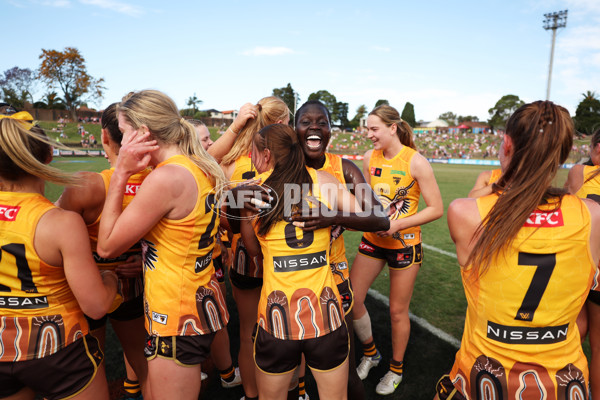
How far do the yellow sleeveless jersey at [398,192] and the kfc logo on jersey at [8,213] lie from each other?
9.40 feet

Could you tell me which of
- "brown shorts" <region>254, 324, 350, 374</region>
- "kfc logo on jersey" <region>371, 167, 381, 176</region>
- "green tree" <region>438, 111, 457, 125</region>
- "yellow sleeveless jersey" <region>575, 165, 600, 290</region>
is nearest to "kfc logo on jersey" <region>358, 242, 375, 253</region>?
"kfc logo on jersey" <region>371, 167, 381, 176</region>

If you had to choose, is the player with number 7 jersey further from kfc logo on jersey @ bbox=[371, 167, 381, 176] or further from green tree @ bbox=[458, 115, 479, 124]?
green tree @ bbox=[458, 115, 479, 124]

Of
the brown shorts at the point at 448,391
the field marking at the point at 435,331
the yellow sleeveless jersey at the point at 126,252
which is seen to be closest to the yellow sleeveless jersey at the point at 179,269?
the yellow sleeveless jersey at the point at 126,252

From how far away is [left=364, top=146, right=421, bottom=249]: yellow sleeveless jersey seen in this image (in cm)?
343

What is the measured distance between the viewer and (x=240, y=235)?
9.72 feet

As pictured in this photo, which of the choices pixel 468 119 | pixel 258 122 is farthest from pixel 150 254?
pixel 468 119

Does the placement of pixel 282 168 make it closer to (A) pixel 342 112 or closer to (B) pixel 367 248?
(B) pixel 367 248

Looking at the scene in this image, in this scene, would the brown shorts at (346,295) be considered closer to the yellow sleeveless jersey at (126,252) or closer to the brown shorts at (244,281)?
the brown shorts at (244,281)

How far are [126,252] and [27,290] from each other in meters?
0.79

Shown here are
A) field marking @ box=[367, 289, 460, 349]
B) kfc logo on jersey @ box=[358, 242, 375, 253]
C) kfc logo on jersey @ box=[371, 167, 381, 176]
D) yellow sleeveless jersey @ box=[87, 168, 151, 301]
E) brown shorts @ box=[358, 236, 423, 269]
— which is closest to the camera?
yellow sleeveless jersey @ box=[87, 168, 151, 301]

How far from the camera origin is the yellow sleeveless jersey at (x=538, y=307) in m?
1.52

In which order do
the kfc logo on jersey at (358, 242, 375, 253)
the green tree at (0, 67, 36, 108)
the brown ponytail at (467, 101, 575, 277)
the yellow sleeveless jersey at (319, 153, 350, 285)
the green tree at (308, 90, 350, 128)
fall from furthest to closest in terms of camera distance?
the green tree at (308, 90, 350, 128), the green tree at (0, 67, 36, 108), the kfc logo on jersey at (358, 242, 375, 253), the yellow sleeveless jersey at (319, 153, 350, 285), the brown ponytail at (467, 101, 575, 277)

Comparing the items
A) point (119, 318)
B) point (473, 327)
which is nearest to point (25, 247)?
Result: point (119, 318)

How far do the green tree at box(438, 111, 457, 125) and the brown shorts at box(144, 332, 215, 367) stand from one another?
375 ft
